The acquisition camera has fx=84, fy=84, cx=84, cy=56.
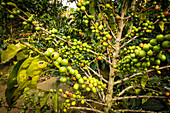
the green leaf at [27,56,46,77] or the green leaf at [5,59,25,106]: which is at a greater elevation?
the green leaf at [27,56,46,77]

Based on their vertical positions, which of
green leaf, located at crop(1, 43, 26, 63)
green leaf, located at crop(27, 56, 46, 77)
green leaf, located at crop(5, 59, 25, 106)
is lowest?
green leaf, located at crop(5, 59, 25, 106)

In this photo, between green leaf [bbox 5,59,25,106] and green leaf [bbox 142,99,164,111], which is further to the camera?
green leaf [bbox 142,99,164,111]

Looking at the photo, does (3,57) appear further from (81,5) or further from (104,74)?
(104,74)

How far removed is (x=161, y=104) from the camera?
1355 millimetres

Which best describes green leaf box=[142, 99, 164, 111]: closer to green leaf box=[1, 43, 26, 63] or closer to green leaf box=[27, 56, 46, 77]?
green leaf box=[27, 56, 46, 77]

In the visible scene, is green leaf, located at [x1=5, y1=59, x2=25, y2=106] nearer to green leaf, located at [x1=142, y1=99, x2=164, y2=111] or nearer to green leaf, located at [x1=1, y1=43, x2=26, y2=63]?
green leaf, located at [x1=1, y1=43, x2=26, y2=63]

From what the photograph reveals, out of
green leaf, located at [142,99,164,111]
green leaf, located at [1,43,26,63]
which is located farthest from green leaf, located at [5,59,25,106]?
green leaf, located at [142,99,164,111]

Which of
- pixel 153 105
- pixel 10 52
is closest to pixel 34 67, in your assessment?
pixel 10 52

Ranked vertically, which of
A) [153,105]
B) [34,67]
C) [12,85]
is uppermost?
[34,67]

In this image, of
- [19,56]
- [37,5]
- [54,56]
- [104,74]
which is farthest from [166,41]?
[37,5]

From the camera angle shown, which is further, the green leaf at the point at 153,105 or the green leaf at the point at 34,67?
the green leaf at the point at 153,105

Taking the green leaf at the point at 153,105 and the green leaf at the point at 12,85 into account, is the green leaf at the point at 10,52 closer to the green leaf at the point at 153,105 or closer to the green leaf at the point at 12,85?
the green leaf at the point at 12,85

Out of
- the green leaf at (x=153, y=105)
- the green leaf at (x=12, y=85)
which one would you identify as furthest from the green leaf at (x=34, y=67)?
the green leaf at (x=153, y=105)

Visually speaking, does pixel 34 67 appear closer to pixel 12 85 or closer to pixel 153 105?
pixel 12 85
